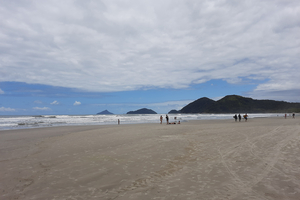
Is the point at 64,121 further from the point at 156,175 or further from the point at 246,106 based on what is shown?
Result: the point at 246,106

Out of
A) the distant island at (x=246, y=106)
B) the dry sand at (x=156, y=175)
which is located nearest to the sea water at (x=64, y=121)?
the dry sand at (x=156, y=175)

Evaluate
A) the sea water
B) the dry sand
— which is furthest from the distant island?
the dry sand

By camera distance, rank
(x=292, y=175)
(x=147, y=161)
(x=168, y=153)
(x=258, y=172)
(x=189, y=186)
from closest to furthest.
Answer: (x=189, y=186) → (x=292, y=175) → (x=258, y=172) → (x=147, y=161) → (x=168, y=153)

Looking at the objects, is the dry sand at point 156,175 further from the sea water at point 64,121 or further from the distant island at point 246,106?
the distant island at point 246,106

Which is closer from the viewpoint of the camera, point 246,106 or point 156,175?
point 156,175

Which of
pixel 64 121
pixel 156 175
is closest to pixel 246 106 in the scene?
pixel 64 121

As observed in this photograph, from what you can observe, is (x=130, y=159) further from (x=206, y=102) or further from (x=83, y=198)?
(x=206, y=102)

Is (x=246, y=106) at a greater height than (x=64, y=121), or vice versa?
(x=246, y=106)

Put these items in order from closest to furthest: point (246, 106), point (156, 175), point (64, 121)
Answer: point (156, 175) < point (64, 121) < point (246, 106)

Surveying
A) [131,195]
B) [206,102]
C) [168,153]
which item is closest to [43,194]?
[131,195]

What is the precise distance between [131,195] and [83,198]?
124cm

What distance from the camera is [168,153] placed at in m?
9.32

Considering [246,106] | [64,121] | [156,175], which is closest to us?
[156,175]

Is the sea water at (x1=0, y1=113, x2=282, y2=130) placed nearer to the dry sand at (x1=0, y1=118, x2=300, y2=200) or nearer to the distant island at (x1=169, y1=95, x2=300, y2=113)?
the dry sand at (x1=0, y1=118, x2=300, y2=200)
